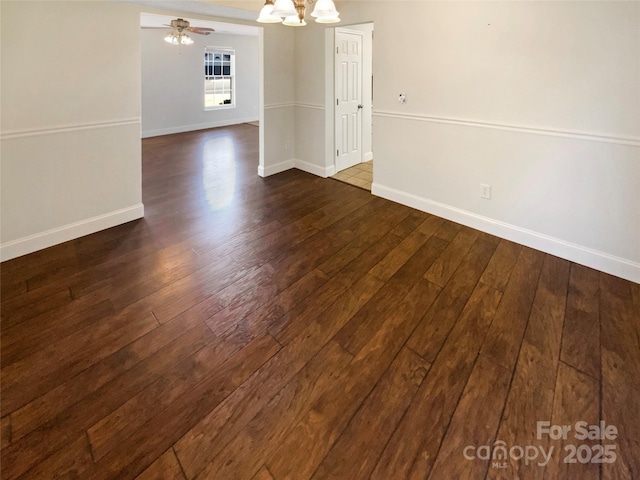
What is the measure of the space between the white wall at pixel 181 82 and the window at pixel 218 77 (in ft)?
0.46

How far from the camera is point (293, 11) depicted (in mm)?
2211

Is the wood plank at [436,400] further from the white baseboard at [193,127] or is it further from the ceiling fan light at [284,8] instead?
the white baseboard at [193,127]

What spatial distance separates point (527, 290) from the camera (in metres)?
2.69

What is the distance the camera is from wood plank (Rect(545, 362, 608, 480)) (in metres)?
1.46

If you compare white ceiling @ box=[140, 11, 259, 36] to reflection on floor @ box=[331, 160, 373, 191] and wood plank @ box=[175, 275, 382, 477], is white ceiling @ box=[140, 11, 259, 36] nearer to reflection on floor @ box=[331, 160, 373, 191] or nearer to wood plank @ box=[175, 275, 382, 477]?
reflection on floor @ box=[331, 160, 373, 191]

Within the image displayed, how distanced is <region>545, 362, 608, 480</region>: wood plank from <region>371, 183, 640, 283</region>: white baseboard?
1.44 metres

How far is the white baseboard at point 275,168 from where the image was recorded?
539cm

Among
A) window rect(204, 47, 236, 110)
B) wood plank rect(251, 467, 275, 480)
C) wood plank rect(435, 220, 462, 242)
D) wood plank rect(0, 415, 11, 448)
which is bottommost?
wood plank rect(251, 467, 275, 480)

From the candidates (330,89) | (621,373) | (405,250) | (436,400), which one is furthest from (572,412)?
(330,89)

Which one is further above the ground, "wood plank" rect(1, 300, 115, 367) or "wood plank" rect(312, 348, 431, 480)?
"wood plank" rect(1, 300, 115, 367)

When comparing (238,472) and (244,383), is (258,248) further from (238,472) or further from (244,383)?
(238,472)

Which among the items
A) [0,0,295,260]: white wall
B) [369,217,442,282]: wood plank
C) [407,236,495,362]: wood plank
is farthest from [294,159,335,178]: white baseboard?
[407,236,495,362]: wood plank

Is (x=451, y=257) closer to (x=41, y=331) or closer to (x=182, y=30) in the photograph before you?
(x=41, y=331)

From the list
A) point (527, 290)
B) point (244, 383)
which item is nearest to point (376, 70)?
point (527, 290)
